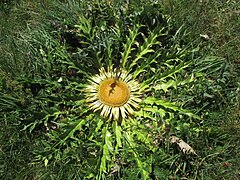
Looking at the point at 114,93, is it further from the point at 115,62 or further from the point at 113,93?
the point at 115,62

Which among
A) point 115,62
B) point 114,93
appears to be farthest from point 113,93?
point 115,62

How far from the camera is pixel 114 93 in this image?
124 inches

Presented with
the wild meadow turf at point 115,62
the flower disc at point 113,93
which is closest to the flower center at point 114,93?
the flower disc at point 113,93

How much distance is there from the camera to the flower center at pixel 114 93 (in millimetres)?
3127

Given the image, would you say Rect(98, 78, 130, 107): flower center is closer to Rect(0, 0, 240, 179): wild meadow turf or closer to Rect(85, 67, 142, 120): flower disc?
Rect(85, 67, 142, 120): flower disc

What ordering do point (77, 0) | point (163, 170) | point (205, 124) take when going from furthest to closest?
point (77, 0) < point (205, 124) < point (163, 170)

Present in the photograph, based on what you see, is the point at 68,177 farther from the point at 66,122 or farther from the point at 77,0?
the point at 77,0

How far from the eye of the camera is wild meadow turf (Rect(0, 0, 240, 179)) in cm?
284

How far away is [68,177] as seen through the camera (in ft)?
9.12

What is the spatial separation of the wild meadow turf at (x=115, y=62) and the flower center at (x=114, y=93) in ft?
0.62

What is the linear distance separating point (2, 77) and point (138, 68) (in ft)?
3.98

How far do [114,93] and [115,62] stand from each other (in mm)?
384

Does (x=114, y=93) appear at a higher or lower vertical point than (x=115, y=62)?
lower

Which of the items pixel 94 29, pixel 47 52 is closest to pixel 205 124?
pixel 94 29
